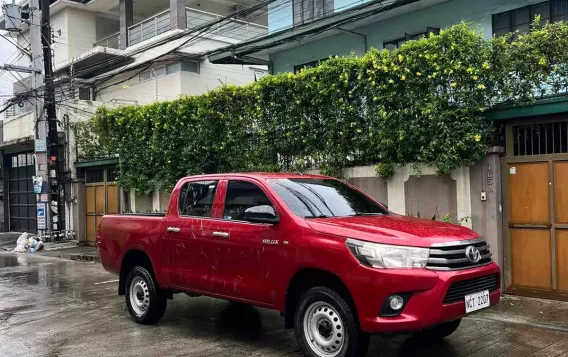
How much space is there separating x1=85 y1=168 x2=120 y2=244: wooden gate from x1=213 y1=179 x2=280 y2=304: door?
1132 centimetres

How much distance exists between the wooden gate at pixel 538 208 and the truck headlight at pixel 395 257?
4.21 meters

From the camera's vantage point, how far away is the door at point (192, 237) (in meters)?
6.16

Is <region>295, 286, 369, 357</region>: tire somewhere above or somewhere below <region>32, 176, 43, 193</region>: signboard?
below

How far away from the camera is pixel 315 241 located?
502 centimetres

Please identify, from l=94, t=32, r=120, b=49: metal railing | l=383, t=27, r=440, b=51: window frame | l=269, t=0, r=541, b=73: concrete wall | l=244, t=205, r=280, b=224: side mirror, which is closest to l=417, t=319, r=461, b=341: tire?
l=244, t=205, r=280, b=224: side mirror

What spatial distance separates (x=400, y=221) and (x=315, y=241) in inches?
38.7

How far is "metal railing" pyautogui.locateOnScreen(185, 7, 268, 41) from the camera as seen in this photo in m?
22.7

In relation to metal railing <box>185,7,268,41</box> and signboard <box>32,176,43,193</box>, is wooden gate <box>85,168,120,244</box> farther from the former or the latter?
metal railing <box>185,7,268,41</box>

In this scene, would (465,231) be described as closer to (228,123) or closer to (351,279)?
(351,279)

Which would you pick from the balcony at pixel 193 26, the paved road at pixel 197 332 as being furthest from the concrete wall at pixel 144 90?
the paved road at pixel 197 332

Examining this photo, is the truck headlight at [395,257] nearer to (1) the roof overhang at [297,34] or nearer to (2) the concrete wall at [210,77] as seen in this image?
(1) the roof overhang at [297,34]

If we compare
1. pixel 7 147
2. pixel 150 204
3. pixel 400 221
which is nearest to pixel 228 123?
pixel 150 204

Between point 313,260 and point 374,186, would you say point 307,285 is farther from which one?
point 374,186

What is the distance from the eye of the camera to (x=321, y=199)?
19.1ft
